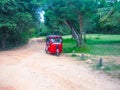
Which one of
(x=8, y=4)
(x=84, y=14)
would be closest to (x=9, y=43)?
(x=8, y=4)

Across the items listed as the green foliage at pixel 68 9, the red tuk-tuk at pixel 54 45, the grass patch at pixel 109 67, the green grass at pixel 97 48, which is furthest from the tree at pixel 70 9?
the grass patch at pixel 109 67

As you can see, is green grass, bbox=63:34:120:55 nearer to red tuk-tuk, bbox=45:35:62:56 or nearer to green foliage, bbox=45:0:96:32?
red tuk-tuk, bbox=45:35:62:56

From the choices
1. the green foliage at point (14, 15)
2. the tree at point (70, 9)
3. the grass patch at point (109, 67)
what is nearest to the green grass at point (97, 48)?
the tree at point (70, 9)

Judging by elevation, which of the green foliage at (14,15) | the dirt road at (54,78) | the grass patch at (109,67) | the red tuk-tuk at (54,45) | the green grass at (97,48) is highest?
the green foliage at (14,15)

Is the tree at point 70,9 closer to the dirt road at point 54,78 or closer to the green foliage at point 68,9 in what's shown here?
the green foliage at point 68,9

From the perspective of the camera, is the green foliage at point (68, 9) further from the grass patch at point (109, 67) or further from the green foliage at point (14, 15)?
the grass patch at point (109, 67)

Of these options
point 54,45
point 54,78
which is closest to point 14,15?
point 54,45

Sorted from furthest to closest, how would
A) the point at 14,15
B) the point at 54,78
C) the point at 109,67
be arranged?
the point at 14,15 < the point at 109,67 < the point at 54,78

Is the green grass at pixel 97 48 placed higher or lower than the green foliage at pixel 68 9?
lower

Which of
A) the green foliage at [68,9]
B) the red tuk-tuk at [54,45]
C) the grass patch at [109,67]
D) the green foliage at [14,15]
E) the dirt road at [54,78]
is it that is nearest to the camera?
the dirt road at [54,78]

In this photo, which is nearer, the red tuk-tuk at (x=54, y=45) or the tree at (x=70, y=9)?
the red tuk-tuk at (x=54, y=45)

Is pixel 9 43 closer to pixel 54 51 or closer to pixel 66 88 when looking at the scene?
pixel 54 51

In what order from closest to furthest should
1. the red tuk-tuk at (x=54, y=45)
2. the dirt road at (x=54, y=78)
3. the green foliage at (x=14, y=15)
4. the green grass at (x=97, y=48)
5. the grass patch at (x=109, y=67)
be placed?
the dirt road at (x=54, y=78) → the grass patch at (x=109, y=67) → the red tuk-tuk at (x=54, y=45) → the green grass at (x=97, y=48) → the green foliage at (x=14, y=15)

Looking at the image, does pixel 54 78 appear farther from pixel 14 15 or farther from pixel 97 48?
pixel 14 15
